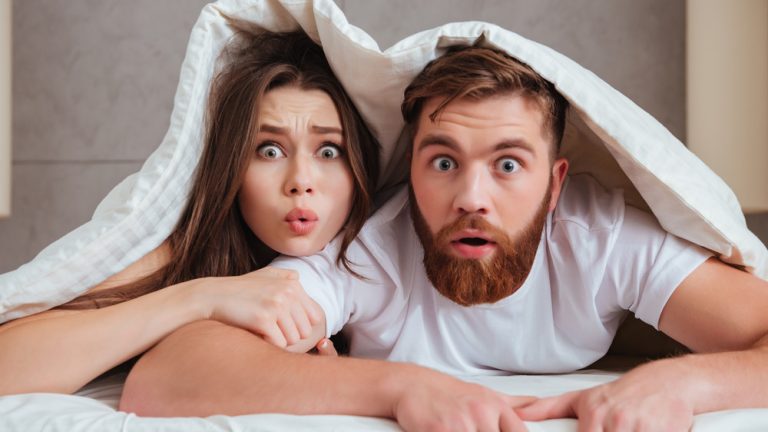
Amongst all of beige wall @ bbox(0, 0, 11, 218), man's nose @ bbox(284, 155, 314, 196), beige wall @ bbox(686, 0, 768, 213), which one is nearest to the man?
man's nose @ bbox(284, 155, 314, 196)

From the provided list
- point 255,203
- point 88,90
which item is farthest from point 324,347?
point 88,90

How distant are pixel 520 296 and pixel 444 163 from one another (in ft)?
0.81

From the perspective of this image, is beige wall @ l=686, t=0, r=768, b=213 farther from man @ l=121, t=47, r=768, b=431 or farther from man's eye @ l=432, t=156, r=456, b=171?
man's eye @ l=432, t=156, r=456, b=171

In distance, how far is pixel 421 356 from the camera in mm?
1459

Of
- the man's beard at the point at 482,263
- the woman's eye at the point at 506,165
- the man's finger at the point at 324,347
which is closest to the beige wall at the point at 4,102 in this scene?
the man's finger at the point at 324,347

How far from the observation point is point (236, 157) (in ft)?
4.70

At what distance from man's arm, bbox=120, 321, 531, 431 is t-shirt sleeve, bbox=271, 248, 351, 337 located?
0.20 meters

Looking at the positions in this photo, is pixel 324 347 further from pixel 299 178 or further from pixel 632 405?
pixel 632 405

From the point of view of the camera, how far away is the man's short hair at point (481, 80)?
132 cm

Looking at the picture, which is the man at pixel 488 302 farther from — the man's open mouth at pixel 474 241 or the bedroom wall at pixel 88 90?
the bedroom wall at pixel 88 90

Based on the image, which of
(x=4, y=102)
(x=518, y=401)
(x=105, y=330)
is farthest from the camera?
(x=4, y=102)

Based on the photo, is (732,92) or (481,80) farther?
(732,92)

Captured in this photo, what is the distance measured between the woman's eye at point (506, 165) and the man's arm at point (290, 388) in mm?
373

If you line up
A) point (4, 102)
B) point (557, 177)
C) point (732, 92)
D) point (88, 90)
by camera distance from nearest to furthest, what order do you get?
1. point (557, 177)
2. point (732, 92)
3. point (4, 102)
4. point (88, 90)
